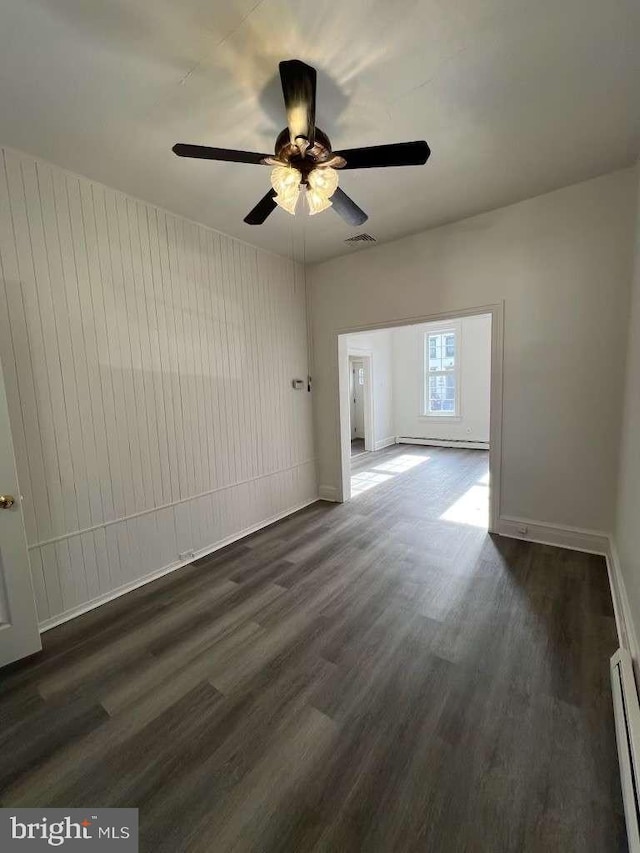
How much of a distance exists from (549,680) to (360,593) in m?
1.12

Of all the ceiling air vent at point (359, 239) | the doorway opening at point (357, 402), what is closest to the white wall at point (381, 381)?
the doorway opening at point (357, 402)

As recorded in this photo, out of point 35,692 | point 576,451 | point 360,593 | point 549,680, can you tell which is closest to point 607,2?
point 576,451

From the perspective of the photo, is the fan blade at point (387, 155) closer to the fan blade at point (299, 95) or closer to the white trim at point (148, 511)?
the fan blade at point (299, 95)

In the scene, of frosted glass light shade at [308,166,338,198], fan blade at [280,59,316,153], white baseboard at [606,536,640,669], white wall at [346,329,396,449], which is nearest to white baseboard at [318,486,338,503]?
white baseboard at [606,536,640,669]

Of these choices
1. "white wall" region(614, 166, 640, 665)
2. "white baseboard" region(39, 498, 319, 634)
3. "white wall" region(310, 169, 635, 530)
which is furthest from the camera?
"white wall" region(310, 169, 635, 530)

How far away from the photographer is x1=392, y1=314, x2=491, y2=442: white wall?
7.02 metres

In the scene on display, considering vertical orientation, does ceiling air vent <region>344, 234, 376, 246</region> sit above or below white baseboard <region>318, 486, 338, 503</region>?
above

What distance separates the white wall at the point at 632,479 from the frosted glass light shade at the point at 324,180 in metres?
2.01

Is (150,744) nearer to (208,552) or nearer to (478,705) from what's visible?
(478,705)

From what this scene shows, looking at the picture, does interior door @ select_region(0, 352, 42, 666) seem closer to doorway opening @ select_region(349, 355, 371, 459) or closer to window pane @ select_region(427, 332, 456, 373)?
doorway opening @ select_region(349, 355, 371, 459)

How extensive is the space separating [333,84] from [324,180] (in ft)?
1.49

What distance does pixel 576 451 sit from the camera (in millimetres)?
2787

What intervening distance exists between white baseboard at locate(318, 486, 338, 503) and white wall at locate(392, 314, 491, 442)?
385cm

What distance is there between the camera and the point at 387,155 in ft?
5.03
